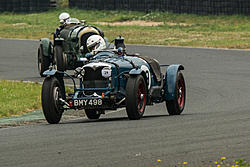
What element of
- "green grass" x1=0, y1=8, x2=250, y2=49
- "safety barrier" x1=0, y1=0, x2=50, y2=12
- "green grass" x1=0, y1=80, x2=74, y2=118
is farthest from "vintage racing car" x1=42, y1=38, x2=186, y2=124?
"safety barrier" x1=0, y1=0, x2=50, y2=12

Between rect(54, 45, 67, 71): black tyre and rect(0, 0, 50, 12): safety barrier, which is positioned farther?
rect(0, 0, 50, 12): safety barrier

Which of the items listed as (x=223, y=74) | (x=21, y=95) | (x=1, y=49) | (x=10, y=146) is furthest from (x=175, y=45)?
(x=10, y=146)

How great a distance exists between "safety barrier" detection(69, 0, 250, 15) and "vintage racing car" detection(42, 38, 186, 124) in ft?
89.7

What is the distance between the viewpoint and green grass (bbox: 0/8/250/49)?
31.5 metres

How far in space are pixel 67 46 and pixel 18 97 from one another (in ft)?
14.5

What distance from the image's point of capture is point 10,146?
28.2 ft

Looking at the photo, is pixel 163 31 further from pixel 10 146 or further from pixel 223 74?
pixel 10 146

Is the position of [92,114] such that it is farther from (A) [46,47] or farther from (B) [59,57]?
(A) [46,47]

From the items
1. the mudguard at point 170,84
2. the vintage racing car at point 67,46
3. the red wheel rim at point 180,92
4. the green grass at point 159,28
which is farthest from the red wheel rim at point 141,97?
the green grass at point 159,28

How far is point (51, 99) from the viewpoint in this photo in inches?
415

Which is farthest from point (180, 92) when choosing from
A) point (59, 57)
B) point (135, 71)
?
point (59, 57)

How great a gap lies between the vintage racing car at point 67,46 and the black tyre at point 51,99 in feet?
25.2

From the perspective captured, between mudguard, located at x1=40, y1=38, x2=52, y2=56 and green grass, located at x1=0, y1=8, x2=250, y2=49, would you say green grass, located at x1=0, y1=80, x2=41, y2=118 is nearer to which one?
mudguard, located at x1=40, y1=38, x2=52, y2=56

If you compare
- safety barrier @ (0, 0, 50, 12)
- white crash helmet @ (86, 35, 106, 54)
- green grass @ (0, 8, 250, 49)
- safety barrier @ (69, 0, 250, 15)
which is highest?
white crash helmet @ (86, 35, 106, 54)
